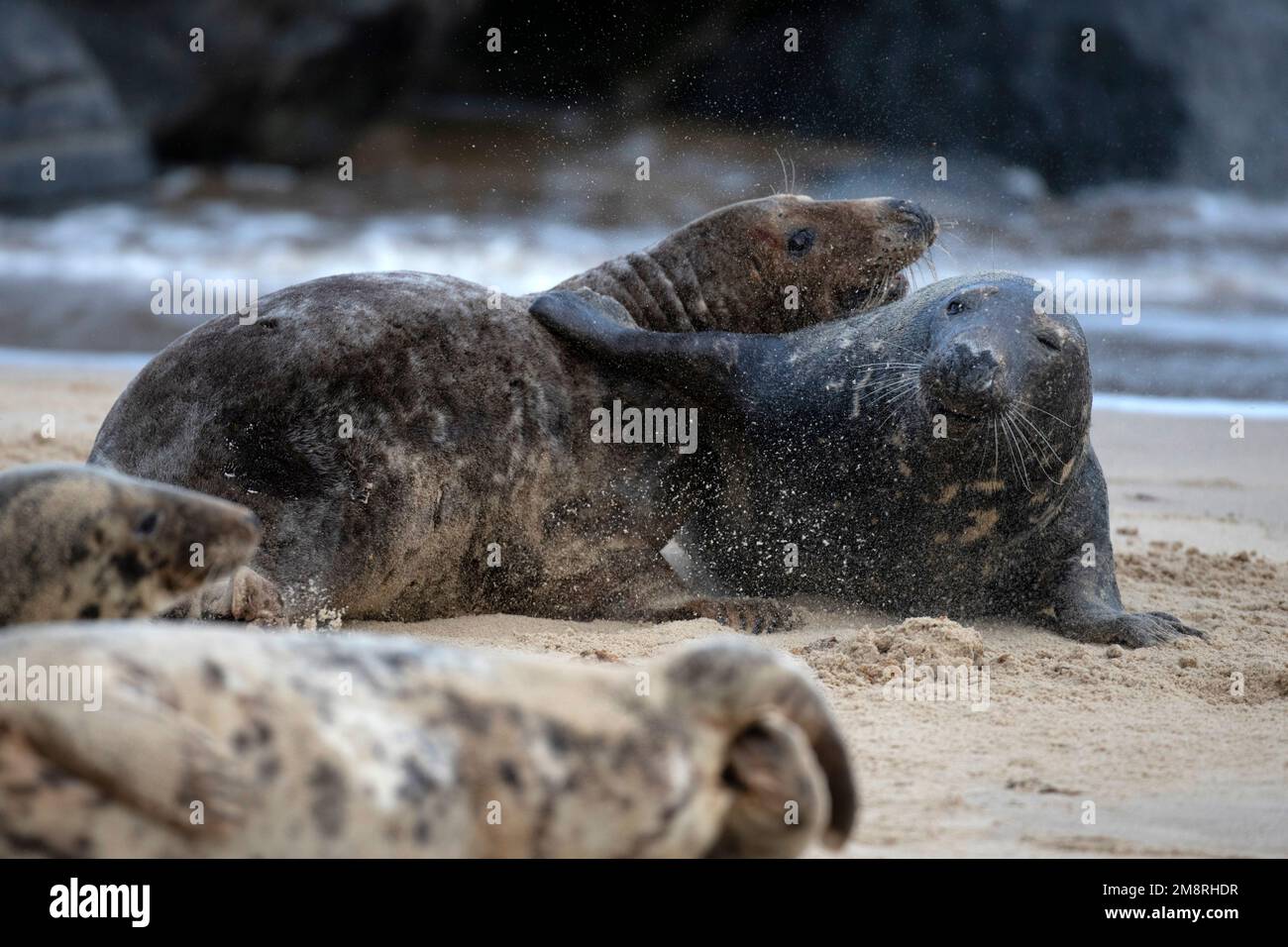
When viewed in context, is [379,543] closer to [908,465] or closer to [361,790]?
[908,465]

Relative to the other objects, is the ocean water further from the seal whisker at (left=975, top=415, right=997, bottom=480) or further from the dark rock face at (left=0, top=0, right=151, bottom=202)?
the seal whisker at (left=975, top=415, right=997, bottom=480)

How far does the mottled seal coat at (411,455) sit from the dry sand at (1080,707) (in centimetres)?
23

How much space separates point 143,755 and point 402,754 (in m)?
0.42

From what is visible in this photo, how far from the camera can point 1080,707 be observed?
4840mm

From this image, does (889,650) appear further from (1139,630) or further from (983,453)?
(1139,630)

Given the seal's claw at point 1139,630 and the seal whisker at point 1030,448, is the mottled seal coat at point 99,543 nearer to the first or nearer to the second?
the seal whisker at point 1030,448

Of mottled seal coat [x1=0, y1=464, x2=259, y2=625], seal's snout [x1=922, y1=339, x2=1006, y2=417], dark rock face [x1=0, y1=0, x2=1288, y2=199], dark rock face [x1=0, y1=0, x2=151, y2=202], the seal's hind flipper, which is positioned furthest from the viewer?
dark rock face [x1=0, y1=0, x2=1288, y2=199]

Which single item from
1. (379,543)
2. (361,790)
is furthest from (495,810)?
(379,543)

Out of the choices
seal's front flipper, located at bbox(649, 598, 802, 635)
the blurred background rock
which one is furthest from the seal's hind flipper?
the blurred background rock

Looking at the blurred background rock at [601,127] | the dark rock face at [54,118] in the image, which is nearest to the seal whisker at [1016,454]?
the blurred background rock at [601,127]

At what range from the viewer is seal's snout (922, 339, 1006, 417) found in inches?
215

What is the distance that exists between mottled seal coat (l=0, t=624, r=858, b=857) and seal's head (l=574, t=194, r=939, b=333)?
12.4ft

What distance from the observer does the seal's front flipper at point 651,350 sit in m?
6.02

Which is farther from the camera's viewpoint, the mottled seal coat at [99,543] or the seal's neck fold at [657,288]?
the seal's neck fold at [657,288]
